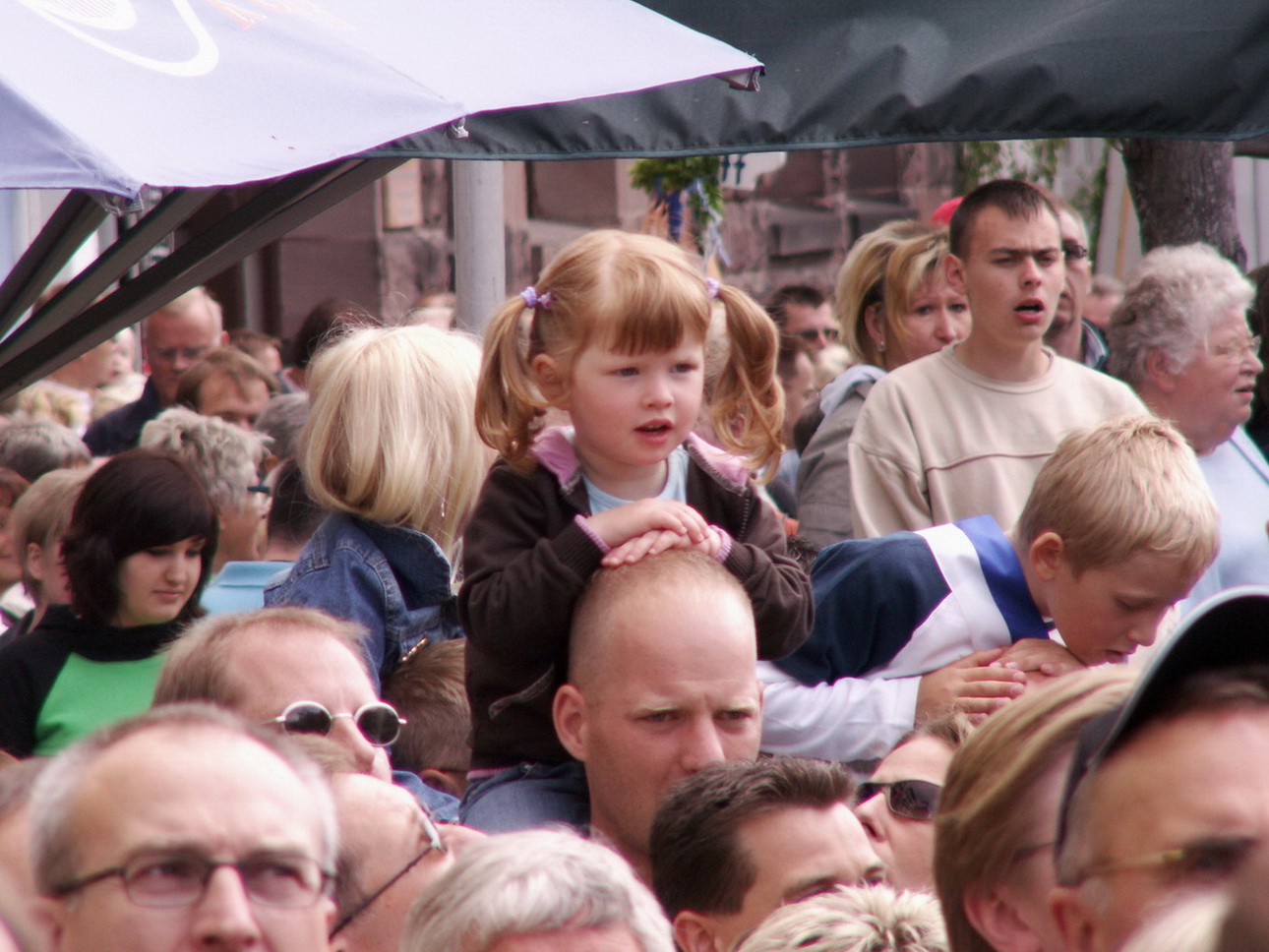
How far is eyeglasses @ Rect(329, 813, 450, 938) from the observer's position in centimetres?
210

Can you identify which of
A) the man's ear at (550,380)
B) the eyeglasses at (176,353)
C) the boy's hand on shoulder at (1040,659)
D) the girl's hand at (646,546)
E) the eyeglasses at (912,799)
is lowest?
the eyeglasses at (912,799)

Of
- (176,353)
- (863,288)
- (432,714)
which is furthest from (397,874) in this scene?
(176,353)

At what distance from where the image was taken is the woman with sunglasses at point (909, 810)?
8.64 ft

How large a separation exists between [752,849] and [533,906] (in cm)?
66

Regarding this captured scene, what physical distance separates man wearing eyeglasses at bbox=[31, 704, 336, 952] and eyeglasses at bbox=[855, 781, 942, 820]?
1192 mm

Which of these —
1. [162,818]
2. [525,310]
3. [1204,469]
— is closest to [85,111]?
[525,310]

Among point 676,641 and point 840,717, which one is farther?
point 840,717

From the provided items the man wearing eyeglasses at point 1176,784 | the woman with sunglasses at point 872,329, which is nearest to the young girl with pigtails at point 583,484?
the woman with sunglasses at point 872,329

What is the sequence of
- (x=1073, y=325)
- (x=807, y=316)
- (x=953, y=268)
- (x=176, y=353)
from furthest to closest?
1. (x=807, y=316)
2. (x=176, y=353)
3. (x=1073, y=325)
4. (x=953, y=268)

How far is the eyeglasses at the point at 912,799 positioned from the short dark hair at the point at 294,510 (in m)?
1.67

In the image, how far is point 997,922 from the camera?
1574mm

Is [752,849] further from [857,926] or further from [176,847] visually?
[176,847]

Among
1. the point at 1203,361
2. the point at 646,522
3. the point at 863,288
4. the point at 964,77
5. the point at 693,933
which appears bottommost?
the point at 693,933

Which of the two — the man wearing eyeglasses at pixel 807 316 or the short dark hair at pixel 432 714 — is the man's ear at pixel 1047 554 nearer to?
the short dark hair at pixel 432 714
